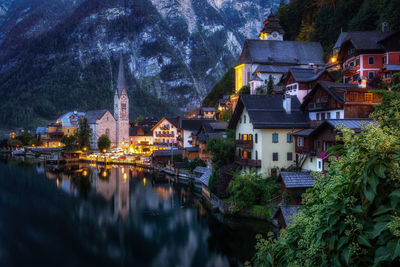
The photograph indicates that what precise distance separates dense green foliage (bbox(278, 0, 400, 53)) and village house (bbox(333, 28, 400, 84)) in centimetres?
809

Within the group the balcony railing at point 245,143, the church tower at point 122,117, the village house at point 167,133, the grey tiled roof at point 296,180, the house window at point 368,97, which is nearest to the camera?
the grey tiled roof at point 296,180

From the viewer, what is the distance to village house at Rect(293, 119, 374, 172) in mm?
27844

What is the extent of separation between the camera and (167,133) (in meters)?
82.6

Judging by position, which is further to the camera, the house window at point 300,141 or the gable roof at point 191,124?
the gable roof at point 191,124

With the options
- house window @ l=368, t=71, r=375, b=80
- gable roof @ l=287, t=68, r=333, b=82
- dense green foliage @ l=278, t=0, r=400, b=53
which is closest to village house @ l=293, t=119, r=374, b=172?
gable roof @ l=287, t=68, r=333, b=82

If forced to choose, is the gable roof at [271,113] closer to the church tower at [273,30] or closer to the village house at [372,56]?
the village house at [372,56]

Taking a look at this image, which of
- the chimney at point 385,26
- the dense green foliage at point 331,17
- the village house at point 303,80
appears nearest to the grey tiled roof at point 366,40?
the chimney at point 385,26

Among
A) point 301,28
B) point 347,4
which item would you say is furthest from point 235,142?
point 301,28

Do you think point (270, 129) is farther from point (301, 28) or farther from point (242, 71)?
point (301, 28)

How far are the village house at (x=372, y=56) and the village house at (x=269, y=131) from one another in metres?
12.4

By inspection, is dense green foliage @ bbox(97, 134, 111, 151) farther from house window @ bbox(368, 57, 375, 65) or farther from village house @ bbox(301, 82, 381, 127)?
house window @ bbox(368, 57, 375, 65)

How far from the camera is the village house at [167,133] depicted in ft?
264

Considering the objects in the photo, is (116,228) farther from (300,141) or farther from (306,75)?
(306,75)

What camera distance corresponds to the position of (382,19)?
52.5 m
